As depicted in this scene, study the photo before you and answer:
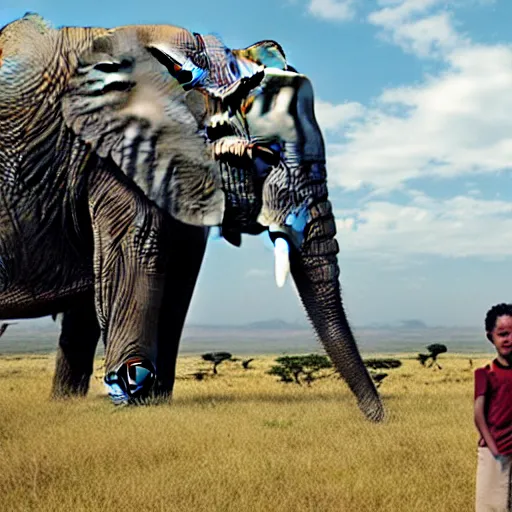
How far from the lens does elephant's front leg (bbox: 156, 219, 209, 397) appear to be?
13.1 meters

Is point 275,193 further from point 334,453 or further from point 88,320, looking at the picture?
point 88,320

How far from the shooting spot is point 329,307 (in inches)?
430

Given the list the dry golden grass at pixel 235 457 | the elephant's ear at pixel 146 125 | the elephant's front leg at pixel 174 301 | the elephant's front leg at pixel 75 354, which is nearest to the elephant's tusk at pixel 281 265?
the elephant's ear at pixel 146 125

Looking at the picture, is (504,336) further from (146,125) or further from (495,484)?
(146,125)

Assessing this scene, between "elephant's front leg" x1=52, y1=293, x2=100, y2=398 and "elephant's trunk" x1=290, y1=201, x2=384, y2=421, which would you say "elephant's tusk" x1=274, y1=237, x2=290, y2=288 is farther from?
"elephant's front leg" x1=52, y1=293, x2=100, y2=398

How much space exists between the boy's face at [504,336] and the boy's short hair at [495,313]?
0.03 meters

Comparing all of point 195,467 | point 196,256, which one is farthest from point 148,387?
point 195,467

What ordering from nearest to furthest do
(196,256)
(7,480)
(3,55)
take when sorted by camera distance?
1. (7,480)
2. (3,55)
3. (196,256)

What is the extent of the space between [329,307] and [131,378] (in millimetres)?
2700

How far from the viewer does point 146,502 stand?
698 centimetres

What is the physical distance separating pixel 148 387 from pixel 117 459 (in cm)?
261

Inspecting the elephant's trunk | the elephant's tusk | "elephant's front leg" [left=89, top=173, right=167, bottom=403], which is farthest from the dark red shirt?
"elephant's front leg" [left=89, top=173, right=167, bottom=403]

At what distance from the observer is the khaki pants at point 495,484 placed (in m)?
5.08

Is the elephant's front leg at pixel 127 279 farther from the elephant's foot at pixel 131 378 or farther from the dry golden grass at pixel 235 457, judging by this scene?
the dry golden grass at pixel 235 457
